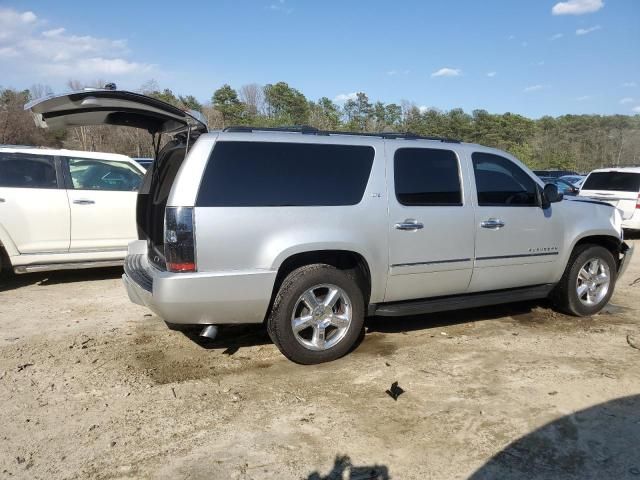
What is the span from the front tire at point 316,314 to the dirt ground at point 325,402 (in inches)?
6.6

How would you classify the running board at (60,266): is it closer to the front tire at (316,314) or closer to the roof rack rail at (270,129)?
the roof rack rail at (270,129)

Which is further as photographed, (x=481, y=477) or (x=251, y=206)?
(x=251, y=206)

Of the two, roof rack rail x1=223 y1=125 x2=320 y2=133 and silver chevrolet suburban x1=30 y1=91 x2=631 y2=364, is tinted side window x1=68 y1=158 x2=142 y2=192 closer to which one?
silver chevrolet suburban x1=30 y1=91 x2=631 y2=364

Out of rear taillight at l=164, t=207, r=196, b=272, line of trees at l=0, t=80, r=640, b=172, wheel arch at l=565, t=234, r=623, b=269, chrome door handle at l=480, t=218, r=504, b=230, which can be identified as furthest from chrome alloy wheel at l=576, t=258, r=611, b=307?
line of trees at l=0, t=80, r=640, b=172

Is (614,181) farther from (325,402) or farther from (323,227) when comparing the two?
(325,402)

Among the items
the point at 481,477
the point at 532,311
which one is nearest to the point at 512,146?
the point at 532,311

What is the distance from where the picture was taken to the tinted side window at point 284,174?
12.5ft

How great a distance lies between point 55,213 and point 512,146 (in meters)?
54.6

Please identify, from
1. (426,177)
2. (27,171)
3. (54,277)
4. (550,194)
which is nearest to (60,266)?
(54,277)

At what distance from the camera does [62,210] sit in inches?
265

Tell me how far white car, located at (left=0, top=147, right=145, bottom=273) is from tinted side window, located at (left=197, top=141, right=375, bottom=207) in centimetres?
388

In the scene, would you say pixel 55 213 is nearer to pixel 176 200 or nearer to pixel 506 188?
pixel 176 200

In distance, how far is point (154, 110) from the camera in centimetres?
417

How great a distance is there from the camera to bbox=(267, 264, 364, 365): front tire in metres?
4.01
